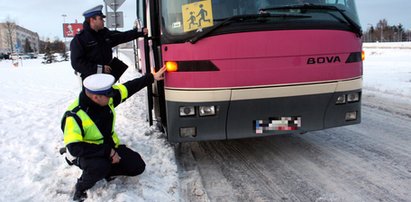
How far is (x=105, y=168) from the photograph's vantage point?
3.75 metres

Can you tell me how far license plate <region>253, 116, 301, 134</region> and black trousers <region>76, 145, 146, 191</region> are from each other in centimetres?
147

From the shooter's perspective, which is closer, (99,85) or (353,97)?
(99,85)

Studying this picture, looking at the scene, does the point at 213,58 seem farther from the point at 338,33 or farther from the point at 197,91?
the point at 338,33

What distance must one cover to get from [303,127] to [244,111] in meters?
0.82

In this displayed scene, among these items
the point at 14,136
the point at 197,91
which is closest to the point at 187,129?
the point at 197,91

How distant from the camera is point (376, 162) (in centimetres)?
474

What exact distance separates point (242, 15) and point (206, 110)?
3.85 ft

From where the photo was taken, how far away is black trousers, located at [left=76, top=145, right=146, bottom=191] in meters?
3.69

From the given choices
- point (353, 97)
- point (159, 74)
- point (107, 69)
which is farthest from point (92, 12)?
point (353, 97)

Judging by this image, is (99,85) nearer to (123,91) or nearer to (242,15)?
(123,91)

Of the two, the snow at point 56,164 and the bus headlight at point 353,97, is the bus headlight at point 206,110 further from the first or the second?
the bus headlight at point 353,97

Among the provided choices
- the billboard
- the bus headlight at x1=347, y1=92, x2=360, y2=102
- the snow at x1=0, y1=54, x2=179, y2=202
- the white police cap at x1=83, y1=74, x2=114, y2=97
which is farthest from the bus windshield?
the billboard

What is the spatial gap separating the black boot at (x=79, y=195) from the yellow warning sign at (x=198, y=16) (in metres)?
2.10

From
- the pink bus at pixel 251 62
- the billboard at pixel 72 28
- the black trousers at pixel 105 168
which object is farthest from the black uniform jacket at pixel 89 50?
the billboard at pixel 72 28
